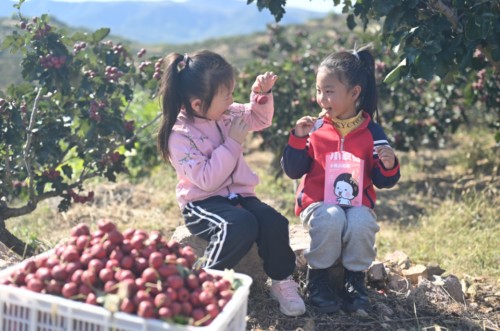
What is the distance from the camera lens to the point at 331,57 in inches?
122

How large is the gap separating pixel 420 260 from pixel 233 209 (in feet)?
5.97

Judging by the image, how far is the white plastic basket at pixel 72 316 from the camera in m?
1.96

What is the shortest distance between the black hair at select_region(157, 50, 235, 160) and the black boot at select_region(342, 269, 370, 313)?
995 mm

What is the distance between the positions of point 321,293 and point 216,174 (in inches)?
28.4

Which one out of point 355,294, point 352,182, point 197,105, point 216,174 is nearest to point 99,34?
point 197,105

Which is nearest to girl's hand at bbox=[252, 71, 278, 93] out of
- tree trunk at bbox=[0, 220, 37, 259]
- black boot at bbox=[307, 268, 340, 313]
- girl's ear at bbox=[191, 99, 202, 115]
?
girl's ear at bbox=[191, 99, 202, 115]

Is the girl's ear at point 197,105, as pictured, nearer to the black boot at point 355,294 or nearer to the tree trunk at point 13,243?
the black boot at point 355,294

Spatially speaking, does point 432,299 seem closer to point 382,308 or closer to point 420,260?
point 382,308

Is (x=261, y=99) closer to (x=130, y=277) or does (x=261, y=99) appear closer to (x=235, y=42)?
(x=130, y=277)

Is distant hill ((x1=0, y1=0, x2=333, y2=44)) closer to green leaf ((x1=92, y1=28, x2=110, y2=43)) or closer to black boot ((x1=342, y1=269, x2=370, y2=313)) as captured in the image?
green leaf ((x1=92, y1=28, x2=110, y2=43))

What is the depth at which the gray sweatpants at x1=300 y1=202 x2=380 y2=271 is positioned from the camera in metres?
2.97

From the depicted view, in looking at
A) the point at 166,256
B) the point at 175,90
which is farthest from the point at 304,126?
the point at 166,256

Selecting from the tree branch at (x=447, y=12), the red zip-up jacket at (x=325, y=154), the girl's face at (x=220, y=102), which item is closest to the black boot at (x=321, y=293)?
the red zip-up jacket at (x=325, y=154)

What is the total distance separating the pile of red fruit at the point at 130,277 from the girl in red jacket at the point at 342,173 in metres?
0.84
